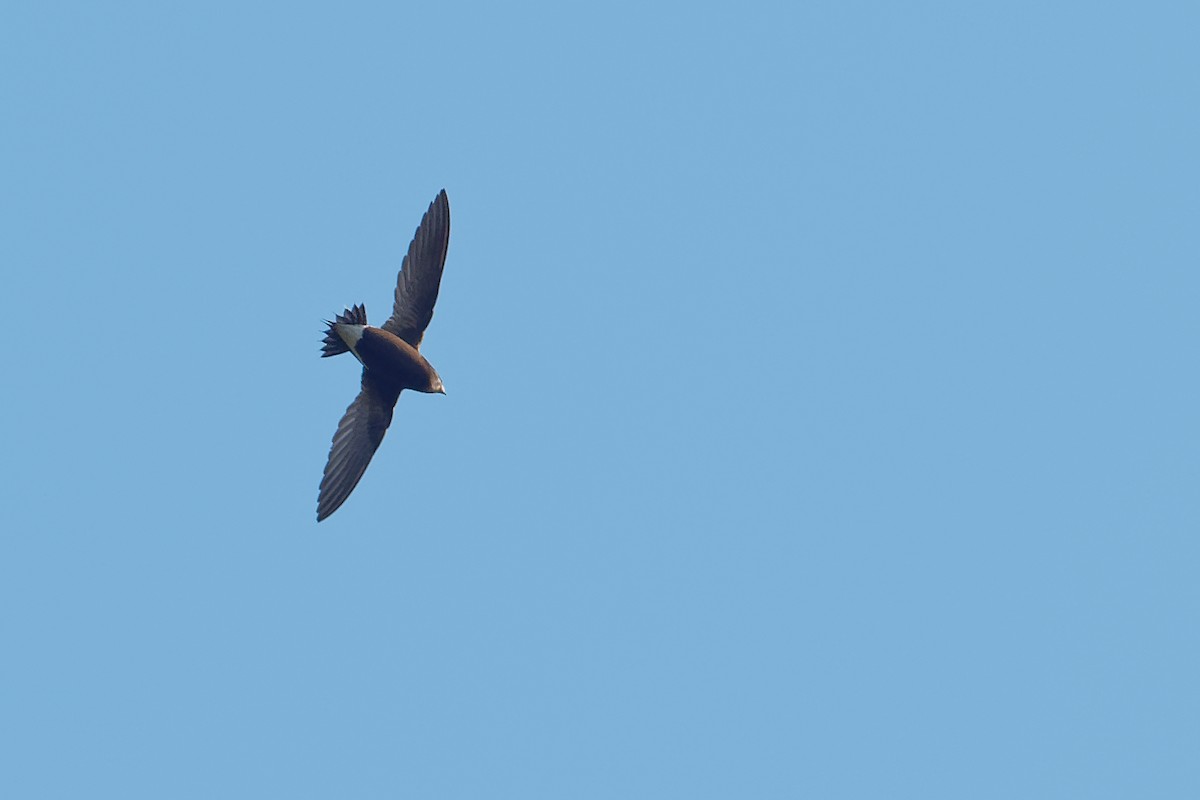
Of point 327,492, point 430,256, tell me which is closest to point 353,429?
point 327,492

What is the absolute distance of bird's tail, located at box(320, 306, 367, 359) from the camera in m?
17.1

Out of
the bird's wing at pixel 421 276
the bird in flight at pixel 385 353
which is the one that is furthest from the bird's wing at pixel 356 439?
the bird's wing at pixel 421 276

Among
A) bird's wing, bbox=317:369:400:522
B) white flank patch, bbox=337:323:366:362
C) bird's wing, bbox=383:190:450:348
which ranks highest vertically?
bird's wing, bbox=383:190:450:348

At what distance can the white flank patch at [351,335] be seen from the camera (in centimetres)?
1698

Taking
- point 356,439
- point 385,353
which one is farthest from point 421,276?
point 356,439

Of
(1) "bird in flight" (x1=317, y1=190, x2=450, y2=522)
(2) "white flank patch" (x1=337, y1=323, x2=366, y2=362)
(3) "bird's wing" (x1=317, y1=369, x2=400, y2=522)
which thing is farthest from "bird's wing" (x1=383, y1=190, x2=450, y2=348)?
(3) "bird's wing" (x1=317, y1=369, x2=400, y2=522)

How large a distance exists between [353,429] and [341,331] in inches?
39.3

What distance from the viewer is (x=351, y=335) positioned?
17.0m

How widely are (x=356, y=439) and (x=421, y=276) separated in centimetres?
169

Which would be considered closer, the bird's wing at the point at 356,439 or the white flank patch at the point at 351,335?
the white flank patch at the point at 351,335

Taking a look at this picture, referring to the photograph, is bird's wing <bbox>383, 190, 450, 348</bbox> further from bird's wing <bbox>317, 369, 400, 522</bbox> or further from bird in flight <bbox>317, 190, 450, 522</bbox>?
bird's wing <bbox>317, 369, 400, 522</bbox>

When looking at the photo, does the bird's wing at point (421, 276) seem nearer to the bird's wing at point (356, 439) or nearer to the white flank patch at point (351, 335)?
the white flank patch at point (351, 335)

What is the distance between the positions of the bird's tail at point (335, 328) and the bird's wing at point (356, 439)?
35 cm

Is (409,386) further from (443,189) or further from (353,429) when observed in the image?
(443,189)
